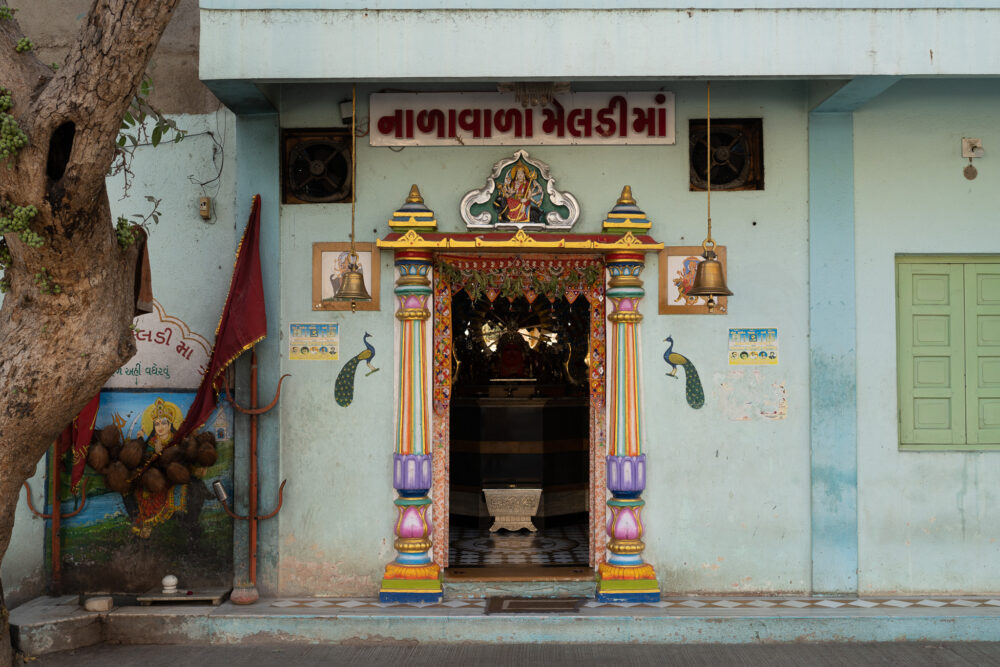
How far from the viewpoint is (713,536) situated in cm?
699

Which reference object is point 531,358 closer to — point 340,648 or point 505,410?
point 505,410

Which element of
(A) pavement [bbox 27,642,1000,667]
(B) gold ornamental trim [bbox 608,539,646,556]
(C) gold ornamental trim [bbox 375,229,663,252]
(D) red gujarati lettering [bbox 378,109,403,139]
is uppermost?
(D) red gujarati lettering [bbox 378,109,403,139]

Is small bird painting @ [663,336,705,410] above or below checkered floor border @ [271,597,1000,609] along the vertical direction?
above

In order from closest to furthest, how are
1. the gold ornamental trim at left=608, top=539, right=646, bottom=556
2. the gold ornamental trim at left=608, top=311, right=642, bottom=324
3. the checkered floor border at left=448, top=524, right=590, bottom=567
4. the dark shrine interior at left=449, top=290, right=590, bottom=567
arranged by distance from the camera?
the gold ornamental trim at left=608, top=539, right=646, bottom=556 → the gold ornamental trim at left=608, top=311, right=642, bottom=324 → the checkered floor border at left=448, top=524, right=590, bottom=567 → the dark shrine interior at left=449, top=290, right=590, bottom=567

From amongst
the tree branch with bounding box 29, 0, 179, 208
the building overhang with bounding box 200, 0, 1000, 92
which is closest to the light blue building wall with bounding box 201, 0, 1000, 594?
the building overhang with bounding box 200, 0, 1000, 92

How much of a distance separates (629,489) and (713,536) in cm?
77

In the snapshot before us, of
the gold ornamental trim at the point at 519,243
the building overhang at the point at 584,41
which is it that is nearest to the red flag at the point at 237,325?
the gold ornamental trim at the point at 519,243

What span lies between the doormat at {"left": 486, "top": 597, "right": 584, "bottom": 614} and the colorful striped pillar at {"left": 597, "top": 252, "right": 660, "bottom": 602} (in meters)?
0.26

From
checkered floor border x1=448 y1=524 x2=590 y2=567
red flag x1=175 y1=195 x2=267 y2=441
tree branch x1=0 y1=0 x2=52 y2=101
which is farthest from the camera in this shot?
checkered floor border x1=448 y1=524 x2=590 y2=567

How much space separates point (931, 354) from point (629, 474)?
99.6 inches

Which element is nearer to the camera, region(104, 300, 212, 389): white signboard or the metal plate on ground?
the metal plate on ground

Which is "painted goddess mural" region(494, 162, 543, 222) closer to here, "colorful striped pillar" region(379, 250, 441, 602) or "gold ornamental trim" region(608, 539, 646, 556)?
"colorful striped pillar" region(379, 250, 441, 602)

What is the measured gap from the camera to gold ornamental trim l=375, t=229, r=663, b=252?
6816 mm

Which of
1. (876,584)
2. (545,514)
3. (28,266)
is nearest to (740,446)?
(876,584)
